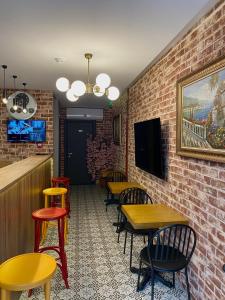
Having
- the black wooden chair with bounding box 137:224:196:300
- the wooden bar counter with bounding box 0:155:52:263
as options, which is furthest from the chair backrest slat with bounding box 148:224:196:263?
the wooden bar counter with bounding box 0:155:52:263

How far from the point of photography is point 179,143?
98.4 inches

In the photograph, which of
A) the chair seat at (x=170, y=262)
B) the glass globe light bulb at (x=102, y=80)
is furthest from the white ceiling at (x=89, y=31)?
the chair seat at (x=170, y=262)

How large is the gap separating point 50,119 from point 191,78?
3561 mm

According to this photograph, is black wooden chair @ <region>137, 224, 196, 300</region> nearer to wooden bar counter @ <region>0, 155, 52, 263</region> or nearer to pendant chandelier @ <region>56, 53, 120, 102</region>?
wooden bar counter @ <region>0, 155, 52, 263</region>

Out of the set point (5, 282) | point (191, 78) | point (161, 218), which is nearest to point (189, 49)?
point (191, 78)

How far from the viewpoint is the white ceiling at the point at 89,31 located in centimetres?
192

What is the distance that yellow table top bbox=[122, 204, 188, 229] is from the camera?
2.29 m

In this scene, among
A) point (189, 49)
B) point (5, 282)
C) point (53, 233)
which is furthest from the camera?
point (53, 233)

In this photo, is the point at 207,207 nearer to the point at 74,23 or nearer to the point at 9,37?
the point at 74,23

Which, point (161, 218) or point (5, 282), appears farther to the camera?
point (161, 218)

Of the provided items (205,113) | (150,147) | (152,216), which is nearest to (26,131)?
(150,147)

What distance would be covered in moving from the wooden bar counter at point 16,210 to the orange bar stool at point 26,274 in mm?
Answer: 337

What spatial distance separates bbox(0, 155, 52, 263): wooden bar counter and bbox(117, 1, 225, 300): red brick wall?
1527 mm

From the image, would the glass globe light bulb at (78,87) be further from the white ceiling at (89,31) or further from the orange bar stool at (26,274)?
the orange bar stool at (26,274)
